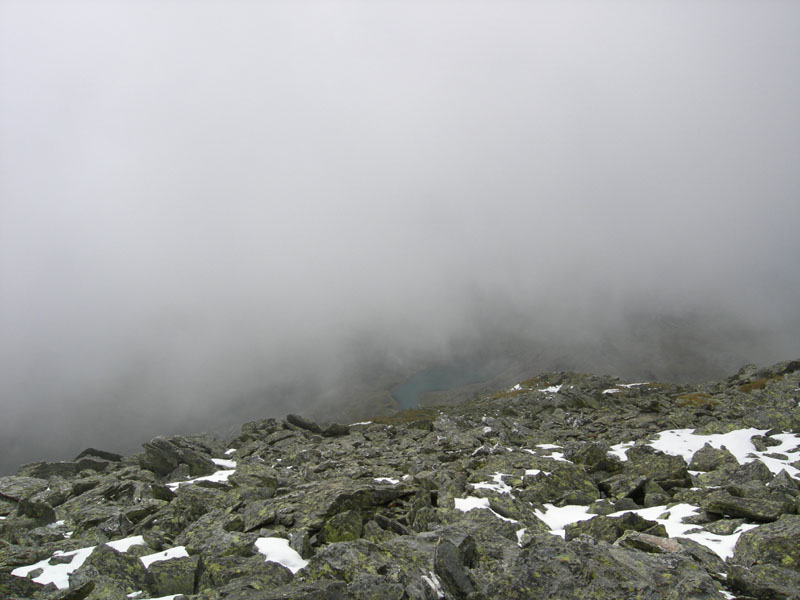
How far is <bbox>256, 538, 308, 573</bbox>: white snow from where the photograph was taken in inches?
450

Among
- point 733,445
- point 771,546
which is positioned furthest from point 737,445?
point 771,546

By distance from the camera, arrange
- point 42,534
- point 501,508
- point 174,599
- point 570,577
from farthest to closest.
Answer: point 42,534 → point 501,508 → point 174,599 → point 570,577

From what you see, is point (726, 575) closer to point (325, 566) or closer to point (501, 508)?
point (501, 508)

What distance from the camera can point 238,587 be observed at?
371 inches

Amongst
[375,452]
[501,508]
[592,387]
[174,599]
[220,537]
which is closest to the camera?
[174,599]

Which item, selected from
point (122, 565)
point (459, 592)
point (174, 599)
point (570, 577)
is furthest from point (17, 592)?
point (570, 577)

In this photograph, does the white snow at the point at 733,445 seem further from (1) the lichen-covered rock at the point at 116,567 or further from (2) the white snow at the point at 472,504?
(1) the lichen-covered rock at the point at 116,567

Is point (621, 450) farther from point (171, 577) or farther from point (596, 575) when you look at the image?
point (171, 577)

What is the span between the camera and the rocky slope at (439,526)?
890 cm

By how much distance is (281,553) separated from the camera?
1206 centimetres

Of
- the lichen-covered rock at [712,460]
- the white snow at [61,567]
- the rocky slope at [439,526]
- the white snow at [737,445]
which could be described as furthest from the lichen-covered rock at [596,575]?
the white snow at [737,445]

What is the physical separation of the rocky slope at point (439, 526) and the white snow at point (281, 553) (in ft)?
0.20

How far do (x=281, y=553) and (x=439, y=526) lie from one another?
201 inches

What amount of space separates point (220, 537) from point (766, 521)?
52.0ft
